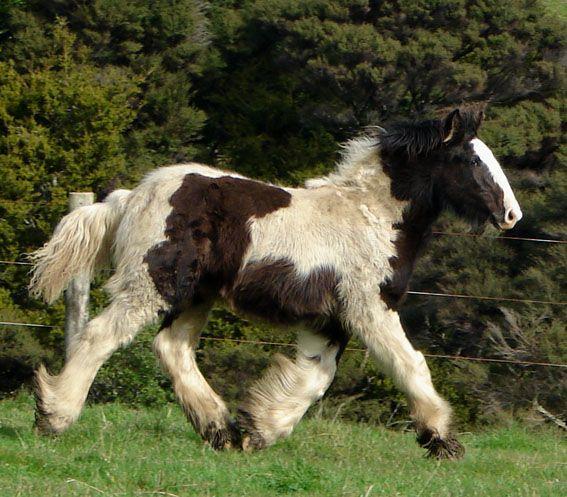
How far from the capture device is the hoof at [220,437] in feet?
24.8

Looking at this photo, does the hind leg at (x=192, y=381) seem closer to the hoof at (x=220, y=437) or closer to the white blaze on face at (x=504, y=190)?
the hoof at (x=220, y=437)

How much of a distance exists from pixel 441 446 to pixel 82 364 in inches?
90.8

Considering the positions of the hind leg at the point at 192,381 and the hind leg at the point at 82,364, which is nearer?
the hind leg at the point at 82,364

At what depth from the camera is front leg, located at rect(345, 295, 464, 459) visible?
7.38 meters

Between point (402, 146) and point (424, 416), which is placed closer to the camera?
point (424, 416)

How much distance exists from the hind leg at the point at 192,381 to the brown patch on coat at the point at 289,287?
2.14ft

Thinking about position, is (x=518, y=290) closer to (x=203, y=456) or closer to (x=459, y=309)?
(x=459, y=309)

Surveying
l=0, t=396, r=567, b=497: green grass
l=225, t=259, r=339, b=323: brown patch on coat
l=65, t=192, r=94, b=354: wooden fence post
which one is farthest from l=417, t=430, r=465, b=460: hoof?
l=65, t=192, r=94, b=354: wooden fence post

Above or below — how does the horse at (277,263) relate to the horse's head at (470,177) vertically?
below

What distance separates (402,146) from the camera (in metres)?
7.95

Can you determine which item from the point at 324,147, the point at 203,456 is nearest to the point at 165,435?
the point at 203,456

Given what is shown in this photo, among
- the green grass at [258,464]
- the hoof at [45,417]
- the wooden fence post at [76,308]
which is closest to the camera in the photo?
the green grass at [258,464]

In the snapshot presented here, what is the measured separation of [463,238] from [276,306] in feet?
38.4

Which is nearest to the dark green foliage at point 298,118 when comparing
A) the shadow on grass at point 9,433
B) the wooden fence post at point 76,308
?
the wooden fence post at point 76,308
